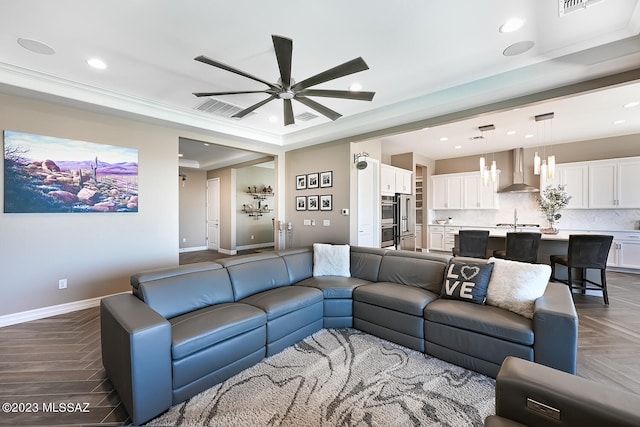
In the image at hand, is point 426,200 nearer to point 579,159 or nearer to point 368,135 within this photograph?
point 579,159

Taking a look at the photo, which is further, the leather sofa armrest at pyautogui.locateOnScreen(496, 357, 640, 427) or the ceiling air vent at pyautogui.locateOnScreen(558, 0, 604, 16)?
the ceiling air vent at pyautogui.locateOnScreen(558, 0, 604, 16)

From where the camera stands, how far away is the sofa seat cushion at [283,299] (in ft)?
8.26

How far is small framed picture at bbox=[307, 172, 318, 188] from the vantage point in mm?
5350

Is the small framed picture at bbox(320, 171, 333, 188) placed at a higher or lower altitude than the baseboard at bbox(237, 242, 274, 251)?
higher

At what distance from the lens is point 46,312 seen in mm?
3320

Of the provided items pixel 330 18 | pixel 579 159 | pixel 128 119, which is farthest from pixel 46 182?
pixel 579 159

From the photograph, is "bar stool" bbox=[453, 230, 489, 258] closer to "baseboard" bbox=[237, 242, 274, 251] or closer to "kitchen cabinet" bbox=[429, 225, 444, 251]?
"kitchen cabinet" bbox=[429, 225, 444, 251]

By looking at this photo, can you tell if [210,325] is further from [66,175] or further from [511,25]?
[511,25]

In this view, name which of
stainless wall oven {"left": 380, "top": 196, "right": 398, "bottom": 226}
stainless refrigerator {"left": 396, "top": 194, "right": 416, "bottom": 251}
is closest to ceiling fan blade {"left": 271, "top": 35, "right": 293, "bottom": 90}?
stainless wall oven {"left": 380, "top": 196, "right": 398, "bottom": 226}

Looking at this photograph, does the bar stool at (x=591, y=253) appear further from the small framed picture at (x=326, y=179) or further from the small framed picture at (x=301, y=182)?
the small framed picture at (x=301, y=182)

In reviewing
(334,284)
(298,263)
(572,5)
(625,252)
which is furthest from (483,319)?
(625,252)

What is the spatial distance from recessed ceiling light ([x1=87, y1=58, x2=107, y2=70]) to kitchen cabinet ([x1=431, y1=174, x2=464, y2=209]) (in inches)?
303

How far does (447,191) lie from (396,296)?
5.99m

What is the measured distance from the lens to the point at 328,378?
216 cm
